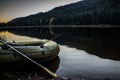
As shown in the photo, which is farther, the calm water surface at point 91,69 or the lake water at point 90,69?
the calm water surface at point 91,69

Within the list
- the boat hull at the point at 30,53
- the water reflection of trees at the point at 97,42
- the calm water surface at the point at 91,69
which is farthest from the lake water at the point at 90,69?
the water reflection of trees at the point at 97,42

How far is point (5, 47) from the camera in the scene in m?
18.0

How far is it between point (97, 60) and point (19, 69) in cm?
765

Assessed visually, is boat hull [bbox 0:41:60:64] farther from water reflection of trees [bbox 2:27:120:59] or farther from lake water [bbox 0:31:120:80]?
water reflection of trees [bbox 2:27:120:59]

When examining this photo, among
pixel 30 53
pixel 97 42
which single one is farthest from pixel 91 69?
pixel 97 42

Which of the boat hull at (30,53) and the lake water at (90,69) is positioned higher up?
the boat hull at (30,53)

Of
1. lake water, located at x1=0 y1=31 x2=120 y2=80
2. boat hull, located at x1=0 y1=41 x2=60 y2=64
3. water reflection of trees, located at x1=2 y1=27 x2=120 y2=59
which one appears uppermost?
boat hull, located at x1=0 y1=41 x2=60 y2=64

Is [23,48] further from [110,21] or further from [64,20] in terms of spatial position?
[64,20]

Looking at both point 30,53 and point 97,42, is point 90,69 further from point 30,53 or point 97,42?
point 97,42

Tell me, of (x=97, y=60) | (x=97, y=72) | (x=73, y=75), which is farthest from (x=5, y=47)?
(x=97, y=60)

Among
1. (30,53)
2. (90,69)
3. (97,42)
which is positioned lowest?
(97,42)

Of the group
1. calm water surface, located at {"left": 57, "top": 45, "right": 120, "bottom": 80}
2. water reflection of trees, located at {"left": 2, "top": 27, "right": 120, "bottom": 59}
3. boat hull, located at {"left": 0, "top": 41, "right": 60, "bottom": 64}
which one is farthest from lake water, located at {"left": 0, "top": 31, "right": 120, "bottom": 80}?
water reflection of trees, located at {"left": 2, "top": 27, "right": 120, "bottom": 59}

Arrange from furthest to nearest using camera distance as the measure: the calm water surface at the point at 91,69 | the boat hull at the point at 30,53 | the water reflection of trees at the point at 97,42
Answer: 1. the water reflection of trees at the point at 97,42
2. the boat hull at the point at 30,53
3. the calm water surface at the point at 91,69

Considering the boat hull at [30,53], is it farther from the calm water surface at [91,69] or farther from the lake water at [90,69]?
the calm water surface at [91,69]
